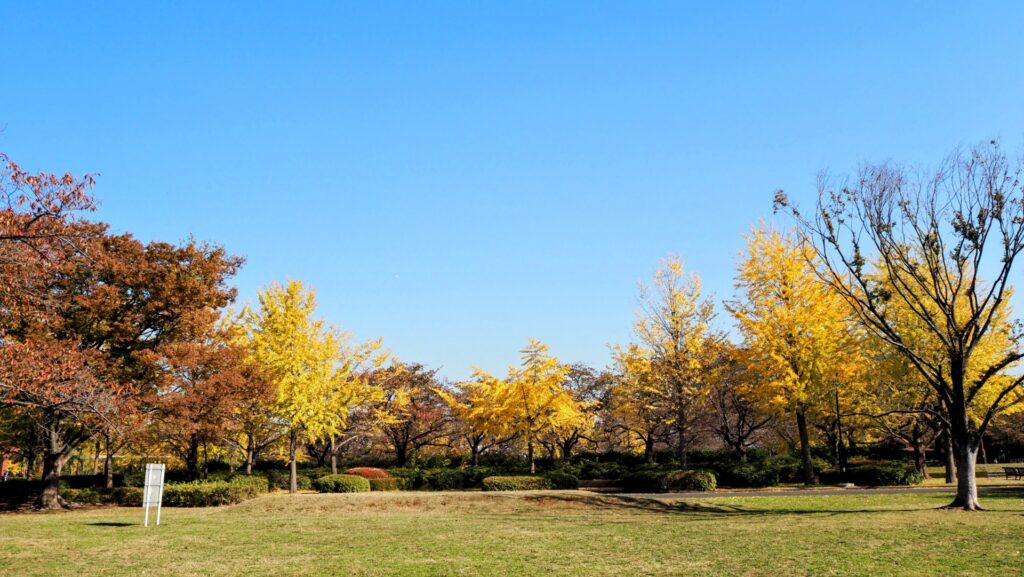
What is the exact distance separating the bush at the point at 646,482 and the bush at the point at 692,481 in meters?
0.33

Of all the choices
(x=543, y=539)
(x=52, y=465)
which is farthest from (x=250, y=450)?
(x=543, y=539)

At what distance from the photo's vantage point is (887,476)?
28797mm

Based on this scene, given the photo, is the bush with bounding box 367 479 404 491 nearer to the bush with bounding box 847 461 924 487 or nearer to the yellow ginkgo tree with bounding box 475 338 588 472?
the yellow ginkgo tree with bounding box 475 338 588 472

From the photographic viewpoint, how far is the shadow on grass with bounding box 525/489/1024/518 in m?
19.5

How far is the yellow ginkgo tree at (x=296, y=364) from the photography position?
30.9m

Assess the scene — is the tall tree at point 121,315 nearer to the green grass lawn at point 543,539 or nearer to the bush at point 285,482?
the green grass lawn at point 543,539

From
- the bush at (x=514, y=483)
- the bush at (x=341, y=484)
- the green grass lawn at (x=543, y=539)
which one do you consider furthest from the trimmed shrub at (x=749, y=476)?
the bush at (x=341, y=484)

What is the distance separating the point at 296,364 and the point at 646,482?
16468mm

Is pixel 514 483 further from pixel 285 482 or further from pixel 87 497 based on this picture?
pixel 87 497

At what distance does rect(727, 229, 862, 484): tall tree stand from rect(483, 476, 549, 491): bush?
10.3m

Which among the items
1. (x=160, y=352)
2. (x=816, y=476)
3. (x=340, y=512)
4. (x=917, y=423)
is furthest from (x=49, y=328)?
(x=917, y=423)

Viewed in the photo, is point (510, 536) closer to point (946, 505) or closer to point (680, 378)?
point (946, 505)

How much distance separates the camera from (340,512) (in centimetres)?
2195

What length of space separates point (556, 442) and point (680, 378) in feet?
59.5
